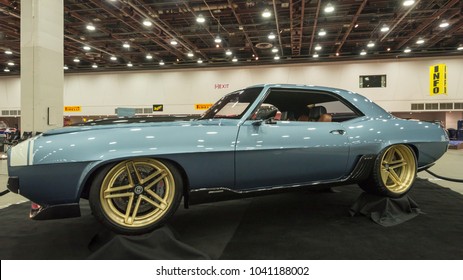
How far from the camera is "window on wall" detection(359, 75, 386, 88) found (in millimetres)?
16344

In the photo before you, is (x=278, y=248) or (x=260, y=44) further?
(x=260, y=44)

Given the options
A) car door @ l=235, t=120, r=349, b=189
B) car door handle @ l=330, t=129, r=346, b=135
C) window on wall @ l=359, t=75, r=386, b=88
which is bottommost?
car door @ l=235, t=120, r=349, b=189

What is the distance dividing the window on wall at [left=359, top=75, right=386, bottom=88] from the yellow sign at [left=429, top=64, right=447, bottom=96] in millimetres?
2436

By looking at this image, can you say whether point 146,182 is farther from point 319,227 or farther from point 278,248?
point 319,227

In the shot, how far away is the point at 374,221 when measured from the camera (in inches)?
98.8

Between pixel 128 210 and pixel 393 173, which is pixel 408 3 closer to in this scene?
pixel 393 173

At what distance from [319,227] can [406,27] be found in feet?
42.5

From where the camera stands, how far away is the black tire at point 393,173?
265 centimetres

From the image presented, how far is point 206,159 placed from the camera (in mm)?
2020

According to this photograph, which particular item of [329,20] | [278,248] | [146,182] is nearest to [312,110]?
[278,248]

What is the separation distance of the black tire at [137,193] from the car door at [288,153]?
0.49 meters

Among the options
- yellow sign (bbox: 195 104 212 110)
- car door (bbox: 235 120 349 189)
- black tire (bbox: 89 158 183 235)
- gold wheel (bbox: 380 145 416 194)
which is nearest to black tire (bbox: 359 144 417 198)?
gold wheel (bbox: 380 145 416 194)

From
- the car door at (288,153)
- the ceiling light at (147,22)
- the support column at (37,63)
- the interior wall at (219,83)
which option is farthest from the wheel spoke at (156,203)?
the interior wall at (219,83)

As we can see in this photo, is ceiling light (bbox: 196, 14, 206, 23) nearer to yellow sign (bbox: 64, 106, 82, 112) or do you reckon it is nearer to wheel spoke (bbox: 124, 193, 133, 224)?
wheel spoke (bbox: 124, 193, 133, 224)
